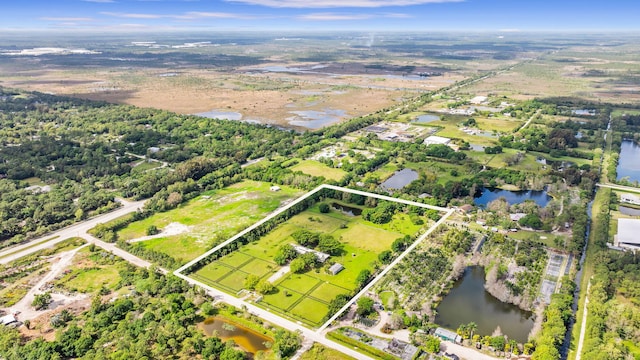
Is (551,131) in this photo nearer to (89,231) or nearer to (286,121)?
(286,121)

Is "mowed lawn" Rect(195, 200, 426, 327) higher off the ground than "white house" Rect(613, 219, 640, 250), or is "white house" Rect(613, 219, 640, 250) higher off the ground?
"white house" Rect(613, 219, 640, 250)

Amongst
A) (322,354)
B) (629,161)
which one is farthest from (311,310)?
(629,161)

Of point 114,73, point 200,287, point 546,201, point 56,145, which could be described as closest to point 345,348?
point 200,287

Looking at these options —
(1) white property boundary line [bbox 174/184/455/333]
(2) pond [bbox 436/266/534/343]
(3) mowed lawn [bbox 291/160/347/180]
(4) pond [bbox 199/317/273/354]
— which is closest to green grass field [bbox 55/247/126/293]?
(1) white property boundary line [bbox 174/184/455/333]

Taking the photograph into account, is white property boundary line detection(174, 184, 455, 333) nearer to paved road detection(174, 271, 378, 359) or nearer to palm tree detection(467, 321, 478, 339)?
paved road detection(174, 271, 378, 359)

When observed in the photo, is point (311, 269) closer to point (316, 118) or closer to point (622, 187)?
point (622, 187)
